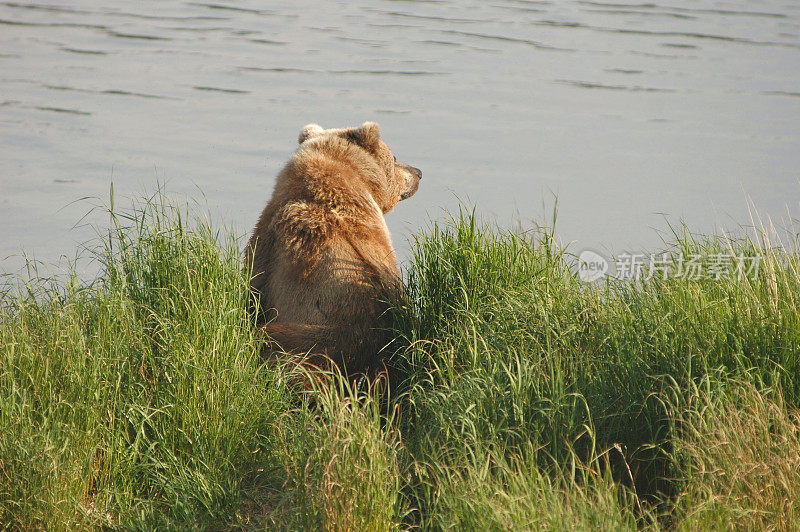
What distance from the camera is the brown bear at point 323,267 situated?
4.66m

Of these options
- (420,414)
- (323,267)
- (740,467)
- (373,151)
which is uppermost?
(373,151)

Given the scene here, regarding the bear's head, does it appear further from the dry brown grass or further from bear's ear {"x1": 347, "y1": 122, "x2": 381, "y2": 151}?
the dry brown grass

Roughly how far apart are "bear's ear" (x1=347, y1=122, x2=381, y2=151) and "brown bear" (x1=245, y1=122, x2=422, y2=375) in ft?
1.03

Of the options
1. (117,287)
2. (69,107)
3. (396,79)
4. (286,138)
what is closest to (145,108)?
(69,107)

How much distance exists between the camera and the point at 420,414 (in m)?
4.43

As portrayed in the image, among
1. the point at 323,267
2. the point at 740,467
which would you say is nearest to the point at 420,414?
the point at 323,267

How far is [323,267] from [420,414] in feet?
3.04

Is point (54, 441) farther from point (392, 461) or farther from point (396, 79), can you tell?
point (396, 79)

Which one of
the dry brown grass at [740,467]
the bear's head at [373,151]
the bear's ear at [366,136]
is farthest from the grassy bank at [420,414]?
the bear's ear at [366,136]

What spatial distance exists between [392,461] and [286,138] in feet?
26.4

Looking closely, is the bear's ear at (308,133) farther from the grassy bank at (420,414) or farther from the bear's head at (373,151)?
the grassy bank at (420,414)

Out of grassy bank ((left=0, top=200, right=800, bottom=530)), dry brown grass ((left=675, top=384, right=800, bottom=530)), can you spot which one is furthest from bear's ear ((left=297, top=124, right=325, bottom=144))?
dry brown grass ((left=675, top=384, right=800, bottom=530))

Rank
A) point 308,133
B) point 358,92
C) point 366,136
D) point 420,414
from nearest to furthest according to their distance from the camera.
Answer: point 420,414 → point 366,136 → point 308,133 → point 358,92

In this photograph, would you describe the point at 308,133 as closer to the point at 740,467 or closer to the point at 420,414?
the point at 420,414
